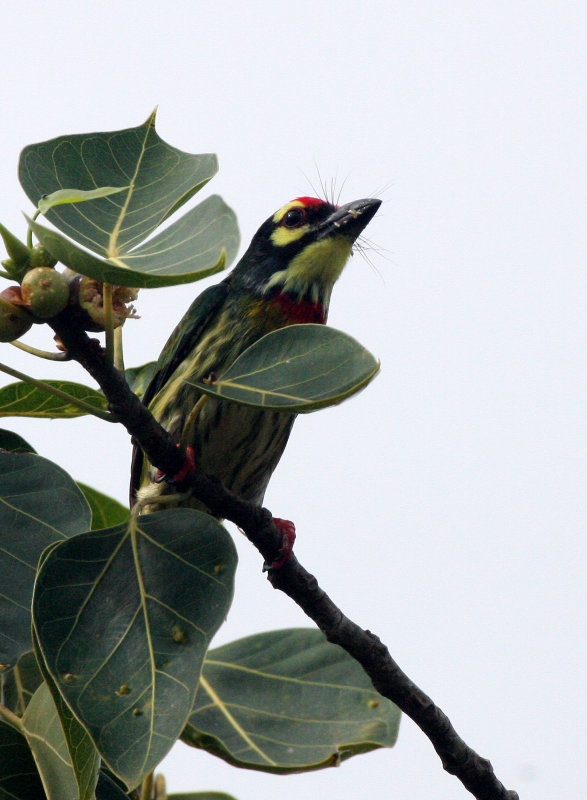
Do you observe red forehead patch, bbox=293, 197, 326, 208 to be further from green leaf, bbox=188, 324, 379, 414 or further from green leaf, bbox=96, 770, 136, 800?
green leaf, bbox=96, 770, 136, 800

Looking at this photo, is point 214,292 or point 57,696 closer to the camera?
point 57,696

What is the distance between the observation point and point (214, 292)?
3051 mm

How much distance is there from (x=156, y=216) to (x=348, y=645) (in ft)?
3.29

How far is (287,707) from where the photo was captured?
2.28m

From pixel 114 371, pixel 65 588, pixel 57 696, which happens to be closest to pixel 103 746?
pixel 57 696

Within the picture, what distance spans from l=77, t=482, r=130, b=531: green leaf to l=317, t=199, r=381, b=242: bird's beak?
1.21 meters

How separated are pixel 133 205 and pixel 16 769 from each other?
1.15 meters

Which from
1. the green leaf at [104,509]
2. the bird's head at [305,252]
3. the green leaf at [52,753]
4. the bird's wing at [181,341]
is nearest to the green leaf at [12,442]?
the green leaf at [104,509]

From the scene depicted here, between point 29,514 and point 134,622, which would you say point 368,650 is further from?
point 29,514

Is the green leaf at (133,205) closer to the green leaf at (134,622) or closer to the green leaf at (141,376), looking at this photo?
the green leaf at (134,622)

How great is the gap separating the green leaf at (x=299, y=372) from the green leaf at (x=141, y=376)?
1040mm

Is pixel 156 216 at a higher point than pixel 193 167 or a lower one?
lower

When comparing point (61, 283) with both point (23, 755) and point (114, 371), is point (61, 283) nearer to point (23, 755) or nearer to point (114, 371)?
point (114, 371)

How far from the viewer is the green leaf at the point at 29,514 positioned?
1886 mm
